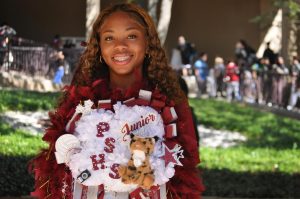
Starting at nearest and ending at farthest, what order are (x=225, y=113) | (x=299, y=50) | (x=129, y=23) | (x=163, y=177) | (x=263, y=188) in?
1. (x=163, y=177)
2. (x=129, y=23)
3. (x=263, y=188)
4. (x=225, y=113)
5. (x=299, y=50)

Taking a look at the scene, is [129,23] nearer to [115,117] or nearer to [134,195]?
[115,117]

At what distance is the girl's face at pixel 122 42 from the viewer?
11.1 ft

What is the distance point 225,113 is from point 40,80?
17.2 feet

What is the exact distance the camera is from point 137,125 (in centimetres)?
320

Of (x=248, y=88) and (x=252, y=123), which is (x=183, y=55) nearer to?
(x=248, y=88)

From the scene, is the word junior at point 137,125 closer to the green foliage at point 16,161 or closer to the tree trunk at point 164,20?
the green foliage at point 16,161

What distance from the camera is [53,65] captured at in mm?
19500

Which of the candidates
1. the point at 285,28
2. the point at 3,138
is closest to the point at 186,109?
the point at 3,138

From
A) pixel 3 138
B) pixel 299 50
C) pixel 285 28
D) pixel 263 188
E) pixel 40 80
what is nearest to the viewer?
pixel 263 188

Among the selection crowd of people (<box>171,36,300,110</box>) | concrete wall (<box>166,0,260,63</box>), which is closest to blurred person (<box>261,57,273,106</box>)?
crowd of people (<box>171,36,300,110</box>)

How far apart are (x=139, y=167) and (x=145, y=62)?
2.28ft

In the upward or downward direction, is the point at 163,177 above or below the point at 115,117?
below

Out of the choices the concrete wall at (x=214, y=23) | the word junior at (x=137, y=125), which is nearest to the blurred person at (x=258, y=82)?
the concrete wall at (x=214, y=23)

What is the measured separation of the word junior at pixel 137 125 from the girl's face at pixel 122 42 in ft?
1.05
